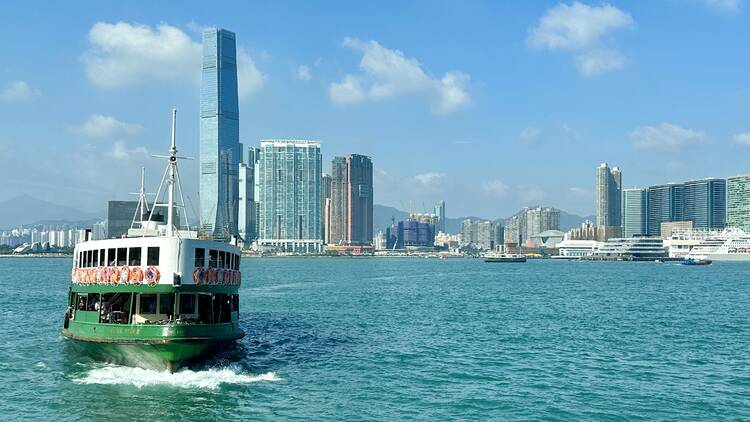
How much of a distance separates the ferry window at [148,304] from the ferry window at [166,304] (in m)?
0.34

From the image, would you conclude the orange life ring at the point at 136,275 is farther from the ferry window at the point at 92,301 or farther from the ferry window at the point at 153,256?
the ferry window at the point at 92,301

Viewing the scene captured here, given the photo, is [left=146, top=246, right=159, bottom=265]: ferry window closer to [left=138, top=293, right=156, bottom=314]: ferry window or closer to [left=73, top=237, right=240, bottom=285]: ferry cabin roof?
[left=73, top=237, right=240, bottom=285]: ferry cabin roof

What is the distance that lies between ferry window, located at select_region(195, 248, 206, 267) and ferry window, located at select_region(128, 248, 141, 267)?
8.04 feet

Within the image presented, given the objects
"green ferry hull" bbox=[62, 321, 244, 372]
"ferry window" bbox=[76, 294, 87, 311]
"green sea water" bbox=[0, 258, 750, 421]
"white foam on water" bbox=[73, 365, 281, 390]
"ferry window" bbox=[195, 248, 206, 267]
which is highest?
"ferry window" bbox=[195, 248, 206, 267]

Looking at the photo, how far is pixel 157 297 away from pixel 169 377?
3782 millimetres

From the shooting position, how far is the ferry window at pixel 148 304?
32125mm

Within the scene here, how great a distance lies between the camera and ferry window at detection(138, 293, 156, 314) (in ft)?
105

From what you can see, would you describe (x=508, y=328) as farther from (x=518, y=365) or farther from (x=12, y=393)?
(x=12, y=393)

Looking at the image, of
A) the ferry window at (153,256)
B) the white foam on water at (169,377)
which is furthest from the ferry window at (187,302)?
the white foam on water at (169,377)

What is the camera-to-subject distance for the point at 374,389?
29.6m

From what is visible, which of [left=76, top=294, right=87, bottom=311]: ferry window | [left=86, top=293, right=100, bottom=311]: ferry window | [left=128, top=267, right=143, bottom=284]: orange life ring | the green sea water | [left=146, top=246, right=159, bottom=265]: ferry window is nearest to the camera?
the green sea water

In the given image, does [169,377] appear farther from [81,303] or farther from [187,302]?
[81,303]

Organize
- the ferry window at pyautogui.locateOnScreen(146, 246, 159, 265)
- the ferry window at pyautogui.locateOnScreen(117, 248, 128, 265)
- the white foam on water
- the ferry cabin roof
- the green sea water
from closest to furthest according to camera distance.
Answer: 1. the green sea water
2. the white foam on water
3. the ferry cabin roof
4. the ferry window at pyautogui.locateOnScreen(146, 246, 159, 265)
5. the ferry window at pyautogui.locateOnScreen(117, 248, 128, 265)

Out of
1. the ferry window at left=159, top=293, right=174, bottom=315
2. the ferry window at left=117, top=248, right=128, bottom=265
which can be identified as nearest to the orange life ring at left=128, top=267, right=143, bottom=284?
the ferry window at left=117, top=248, right=128, bottom=265
